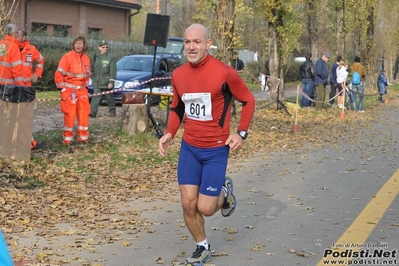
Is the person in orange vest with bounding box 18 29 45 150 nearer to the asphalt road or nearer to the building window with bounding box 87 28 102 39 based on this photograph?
the asphalt road

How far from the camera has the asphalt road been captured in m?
7.19

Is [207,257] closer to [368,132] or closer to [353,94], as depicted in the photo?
[368,132]

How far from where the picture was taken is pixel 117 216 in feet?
30.0

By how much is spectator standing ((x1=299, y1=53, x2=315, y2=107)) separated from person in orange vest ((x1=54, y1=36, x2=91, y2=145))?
1329cm

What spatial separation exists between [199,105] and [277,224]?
8.08 ft

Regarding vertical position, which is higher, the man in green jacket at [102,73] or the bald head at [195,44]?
the bald head at [195,44]

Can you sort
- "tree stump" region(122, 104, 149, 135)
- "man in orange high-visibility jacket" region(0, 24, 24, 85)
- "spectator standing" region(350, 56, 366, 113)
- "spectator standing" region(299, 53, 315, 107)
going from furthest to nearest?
"spectator standing" region(350, 56, 366, 113), "spectator standing" region(299, 53, 315, 107), "tree stump" region(122, 104, 149, 135), "man in orange high-visibility jacket" region(0, 24, 24, 85)

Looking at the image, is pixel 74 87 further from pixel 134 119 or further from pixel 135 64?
pixel 135 64

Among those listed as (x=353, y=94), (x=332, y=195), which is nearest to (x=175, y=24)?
(x=353, y=94)

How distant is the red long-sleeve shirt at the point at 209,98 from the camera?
6.62m

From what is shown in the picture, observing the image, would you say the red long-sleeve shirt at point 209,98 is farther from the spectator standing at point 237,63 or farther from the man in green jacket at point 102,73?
the spectator standing at point 237,63

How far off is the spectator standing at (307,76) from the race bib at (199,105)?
20.6 m

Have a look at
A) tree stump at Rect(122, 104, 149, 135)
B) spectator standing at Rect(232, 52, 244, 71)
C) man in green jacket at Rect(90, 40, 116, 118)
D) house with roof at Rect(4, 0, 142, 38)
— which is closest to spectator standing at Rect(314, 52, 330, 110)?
spectator standing at Rect(232, 52, 244, 71)

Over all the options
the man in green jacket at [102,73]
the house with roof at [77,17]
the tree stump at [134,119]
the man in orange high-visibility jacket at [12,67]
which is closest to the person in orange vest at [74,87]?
the man in orange high-visibility jacket at [12,67]
